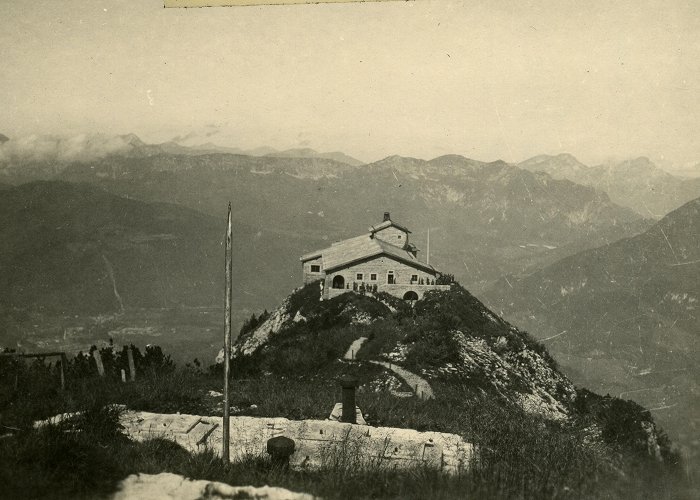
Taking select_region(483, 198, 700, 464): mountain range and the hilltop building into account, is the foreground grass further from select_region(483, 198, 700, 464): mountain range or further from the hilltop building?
select_region(483, 198, 700, 464): mountain range

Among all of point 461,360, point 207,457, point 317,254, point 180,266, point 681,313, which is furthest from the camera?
point 180,266

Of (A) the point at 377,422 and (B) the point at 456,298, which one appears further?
(B) the point at 456,298

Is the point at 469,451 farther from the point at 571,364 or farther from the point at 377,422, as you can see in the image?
the point at 571,364

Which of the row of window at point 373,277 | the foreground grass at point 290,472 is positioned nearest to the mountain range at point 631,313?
the row of window at point 373,277

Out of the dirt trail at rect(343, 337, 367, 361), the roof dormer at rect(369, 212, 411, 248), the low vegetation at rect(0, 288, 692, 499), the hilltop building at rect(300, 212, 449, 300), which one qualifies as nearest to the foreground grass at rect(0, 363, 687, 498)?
the low vegetation at rect(0, 288, 692, 499)

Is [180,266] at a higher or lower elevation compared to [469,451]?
higher

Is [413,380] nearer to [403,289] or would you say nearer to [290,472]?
[290,472]

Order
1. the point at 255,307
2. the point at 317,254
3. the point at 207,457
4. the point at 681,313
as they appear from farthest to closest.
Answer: the point at 255,307 < the point at 681,313 < the point at 317,254 < the point at 207,457

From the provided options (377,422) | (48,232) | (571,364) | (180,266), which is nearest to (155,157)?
(180,266)

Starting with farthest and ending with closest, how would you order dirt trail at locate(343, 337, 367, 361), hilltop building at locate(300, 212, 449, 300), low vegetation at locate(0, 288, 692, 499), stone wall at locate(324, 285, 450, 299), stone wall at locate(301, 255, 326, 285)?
1. stone wall at locate(301, 255, 326, 285)
2. hilltop building at locate(300, 212, 449, 300)
3. stone wall at locate(324, 285, 450, 299)
4. dirt trail at locate(343, 337, 367, 361)
5. low vegetation at locate(0, 288, 692, 499)
